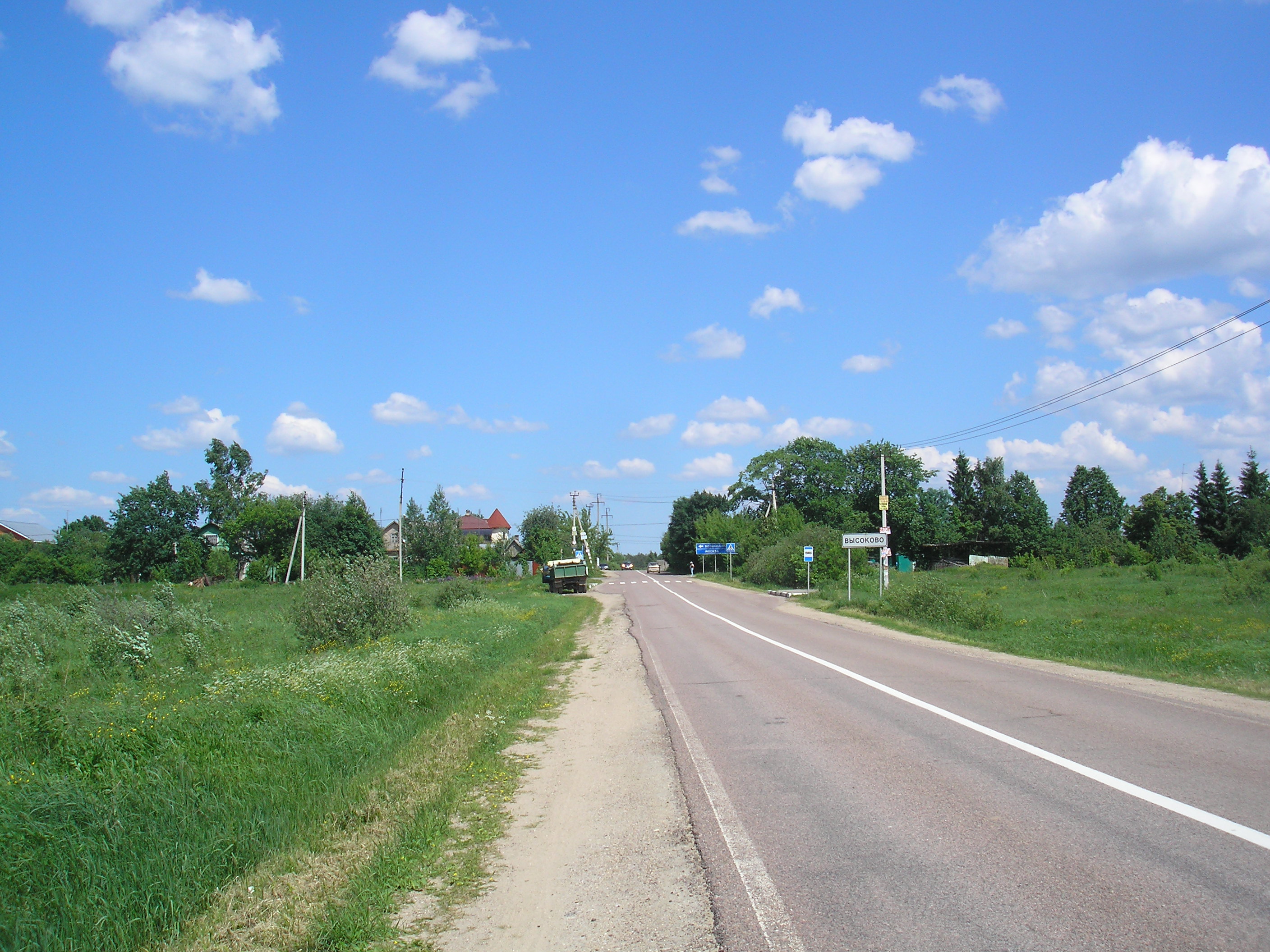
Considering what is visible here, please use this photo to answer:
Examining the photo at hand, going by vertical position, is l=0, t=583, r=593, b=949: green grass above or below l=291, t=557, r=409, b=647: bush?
below

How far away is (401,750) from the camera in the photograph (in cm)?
895

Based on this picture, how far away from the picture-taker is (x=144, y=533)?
8050 centimetres

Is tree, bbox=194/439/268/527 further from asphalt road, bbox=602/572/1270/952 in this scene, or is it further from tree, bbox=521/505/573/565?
asphalt road, bbox=602/572/1270/952

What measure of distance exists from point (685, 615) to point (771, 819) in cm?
2768

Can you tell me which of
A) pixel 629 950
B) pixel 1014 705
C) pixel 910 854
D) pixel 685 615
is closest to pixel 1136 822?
pixel 910 854

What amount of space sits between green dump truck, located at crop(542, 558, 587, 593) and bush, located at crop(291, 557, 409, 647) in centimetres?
3490

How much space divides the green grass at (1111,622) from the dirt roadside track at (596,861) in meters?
9.23

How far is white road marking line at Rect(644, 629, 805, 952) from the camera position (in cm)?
411

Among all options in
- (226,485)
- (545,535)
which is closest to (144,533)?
(226,485)

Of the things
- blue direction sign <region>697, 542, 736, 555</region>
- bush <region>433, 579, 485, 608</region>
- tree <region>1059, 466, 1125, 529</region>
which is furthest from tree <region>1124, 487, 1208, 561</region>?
bush <region>433, 579, 485, 608</region>

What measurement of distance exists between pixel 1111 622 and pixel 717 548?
205ft

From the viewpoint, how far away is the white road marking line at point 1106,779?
17.3 ft

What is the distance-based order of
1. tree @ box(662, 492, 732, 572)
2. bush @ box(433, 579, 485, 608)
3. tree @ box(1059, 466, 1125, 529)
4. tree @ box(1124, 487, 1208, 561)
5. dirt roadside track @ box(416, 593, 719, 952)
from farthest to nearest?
tree @ box(662, 492, 732, 572)
tree @ box(1059, 466, 1125, 529)
tree @ box(1124, 487, 1208, 561)
bush @ box(433, 579, 485, 608)
dirt roadside track @ box(416, 593, 719, 952)

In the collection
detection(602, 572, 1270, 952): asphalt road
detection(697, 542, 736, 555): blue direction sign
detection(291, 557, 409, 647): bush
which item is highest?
detection(697, 542, 736, 555): blue direction sign
